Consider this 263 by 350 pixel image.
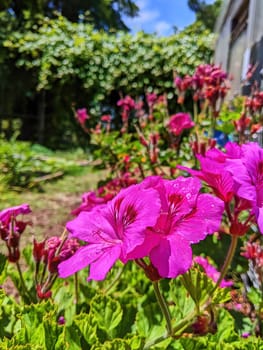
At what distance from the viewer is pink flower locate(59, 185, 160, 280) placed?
0.50 m

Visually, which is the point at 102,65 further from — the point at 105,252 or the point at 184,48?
the point at 105,252

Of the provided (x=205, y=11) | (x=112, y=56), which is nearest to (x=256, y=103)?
(x=112, y=56)

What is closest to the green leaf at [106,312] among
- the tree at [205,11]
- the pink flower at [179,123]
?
the pink flower at [179,123]

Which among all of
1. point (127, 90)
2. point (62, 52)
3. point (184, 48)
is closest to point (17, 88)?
point (62, 52)

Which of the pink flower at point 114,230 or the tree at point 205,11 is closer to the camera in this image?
the pink flower at point 114,230

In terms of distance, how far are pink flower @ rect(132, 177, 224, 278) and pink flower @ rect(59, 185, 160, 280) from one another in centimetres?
2

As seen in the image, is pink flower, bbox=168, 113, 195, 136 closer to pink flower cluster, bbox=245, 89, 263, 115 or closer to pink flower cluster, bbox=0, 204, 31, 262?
pink flower cluster, bbox=245, 89, 263, 115

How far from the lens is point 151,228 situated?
0.54 meters

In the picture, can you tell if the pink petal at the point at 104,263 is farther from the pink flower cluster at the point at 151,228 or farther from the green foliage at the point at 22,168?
the green foliage at the point at 22,168

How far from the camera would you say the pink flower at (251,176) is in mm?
522

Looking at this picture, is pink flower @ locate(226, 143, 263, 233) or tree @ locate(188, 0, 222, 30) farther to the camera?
tree @ locate(188, 0, 222, 30)

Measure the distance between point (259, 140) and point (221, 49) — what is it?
Result: 14.4 ft

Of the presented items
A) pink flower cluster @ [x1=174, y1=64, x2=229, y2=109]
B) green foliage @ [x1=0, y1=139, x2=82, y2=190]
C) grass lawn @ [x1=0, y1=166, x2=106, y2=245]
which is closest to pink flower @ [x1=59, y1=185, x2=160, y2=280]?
pink flower cluster @ [x1=174, y1=64, x2=229, y2=109]

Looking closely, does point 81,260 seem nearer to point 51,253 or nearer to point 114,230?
point 114,230
